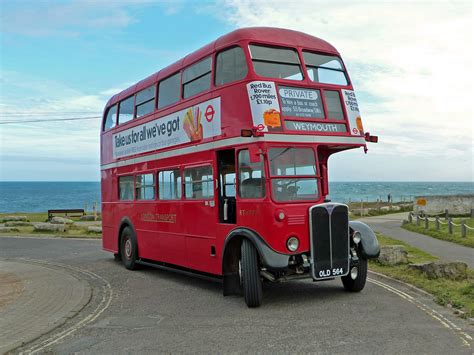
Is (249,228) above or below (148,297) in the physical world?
above

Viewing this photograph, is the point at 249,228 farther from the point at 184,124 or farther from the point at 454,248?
the point at 454,248

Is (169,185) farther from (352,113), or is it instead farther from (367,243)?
(367,243)

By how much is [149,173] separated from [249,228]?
466 centimetres

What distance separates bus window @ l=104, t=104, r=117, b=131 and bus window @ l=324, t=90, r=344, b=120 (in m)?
7.23

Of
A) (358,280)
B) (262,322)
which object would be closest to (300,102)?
(358,280)

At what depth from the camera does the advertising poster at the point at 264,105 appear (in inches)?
338

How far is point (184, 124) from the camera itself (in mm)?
10875

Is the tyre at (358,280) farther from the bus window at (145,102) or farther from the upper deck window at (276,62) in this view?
the bus window at (145,102)

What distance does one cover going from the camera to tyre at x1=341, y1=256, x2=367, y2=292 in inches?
368

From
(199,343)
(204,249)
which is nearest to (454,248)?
(204,249)

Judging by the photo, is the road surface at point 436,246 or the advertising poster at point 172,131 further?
the road surface at point 436,246

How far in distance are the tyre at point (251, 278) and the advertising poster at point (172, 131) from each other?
2427mm

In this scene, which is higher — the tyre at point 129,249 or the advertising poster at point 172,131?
the advertising poster at point 172,131

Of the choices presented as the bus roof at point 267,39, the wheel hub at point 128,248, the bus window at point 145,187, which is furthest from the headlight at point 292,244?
the wheel hub at point 128,248
